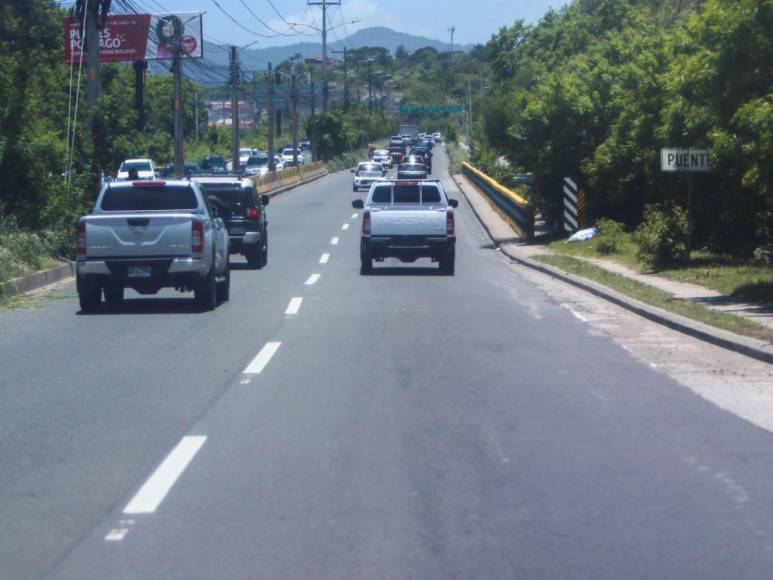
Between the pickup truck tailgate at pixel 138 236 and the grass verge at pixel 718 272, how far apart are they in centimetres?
863

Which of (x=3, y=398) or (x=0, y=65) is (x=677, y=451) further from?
(x=0, y=65)

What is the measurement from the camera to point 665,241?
76.7 feet

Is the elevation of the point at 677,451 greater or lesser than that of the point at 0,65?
lesser

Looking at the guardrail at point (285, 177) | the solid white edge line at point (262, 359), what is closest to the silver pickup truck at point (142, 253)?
the solid white edge line at point (262, 359)

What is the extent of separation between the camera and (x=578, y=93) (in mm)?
33000

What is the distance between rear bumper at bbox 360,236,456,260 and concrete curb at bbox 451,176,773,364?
2445mm

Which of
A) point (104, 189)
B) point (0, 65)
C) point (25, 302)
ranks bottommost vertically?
point (25, 302)

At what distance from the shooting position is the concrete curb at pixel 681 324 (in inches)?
521

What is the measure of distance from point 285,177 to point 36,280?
50358 millimetres

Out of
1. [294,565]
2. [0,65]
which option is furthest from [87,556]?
[0,65]

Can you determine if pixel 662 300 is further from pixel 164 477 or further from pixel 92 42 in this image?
pixel 92 42

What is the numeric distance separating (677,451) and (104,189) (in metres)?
11.8

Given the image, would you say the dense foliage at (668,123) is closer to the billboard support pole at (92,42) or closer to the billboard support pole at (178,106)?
the billboard support pole at (92,42)

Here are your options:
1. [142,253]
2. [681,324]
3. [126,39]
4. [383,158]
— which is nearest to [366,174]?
[126,39]
